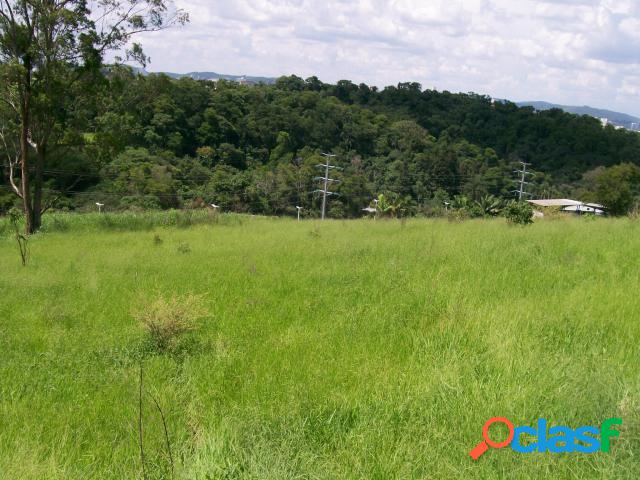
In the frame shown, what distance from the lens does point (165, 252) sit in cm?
1232

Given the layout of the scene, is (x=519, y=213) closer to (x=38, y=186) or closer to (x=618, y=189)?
(x=38, y=186)

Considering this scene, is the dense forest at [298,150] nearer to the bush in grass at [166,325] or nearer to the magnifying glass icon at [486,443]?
the bush in grass at [166,325]

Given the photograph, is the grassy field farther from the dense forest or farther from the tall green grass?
the dense forest

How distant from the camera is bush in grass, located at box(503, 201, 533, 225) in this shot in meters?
15.2

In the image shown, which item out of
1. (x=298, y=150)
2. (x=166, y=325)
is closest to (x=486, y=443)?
(x=166, y=325)

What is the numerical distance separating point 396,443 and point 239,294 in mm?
4541

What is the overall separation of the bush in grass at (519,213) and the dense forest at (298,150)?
13342 millimetres

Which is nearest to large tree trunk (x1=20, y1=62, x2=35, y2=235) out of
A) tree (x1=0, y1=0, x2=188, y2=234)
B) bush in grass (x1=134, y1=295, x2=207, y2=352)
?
tree (x1=0, y1=0, x2=188, y2=234)

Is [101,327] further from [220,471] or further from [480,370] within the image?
[480,370]

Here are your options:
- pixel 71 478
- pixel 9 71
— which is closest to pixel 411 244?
pixel 71 478

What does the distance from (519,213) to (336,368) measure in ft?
40.8

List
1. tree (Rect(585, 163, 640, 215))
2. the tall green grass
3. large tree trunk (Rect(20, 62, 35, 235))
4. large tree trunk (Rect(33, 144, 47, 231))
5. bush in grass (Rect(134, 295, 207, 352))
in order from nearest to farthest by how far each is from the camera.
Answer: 1. bush in grass (Rect(134, 295, 207, 352))
2. large tree trunk (Rect(20, 62, 35, 235))
3. large tree trunk (Rect(33, 144, 47, 231))
4. the tall green grass
5. tree (Rect(585, 163, 640, 215))

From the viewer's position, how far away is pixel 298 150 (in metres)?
61.2

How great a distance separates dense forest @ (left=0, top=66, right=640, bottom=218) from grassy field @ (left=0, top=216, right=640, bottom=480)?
1344 centimetres
